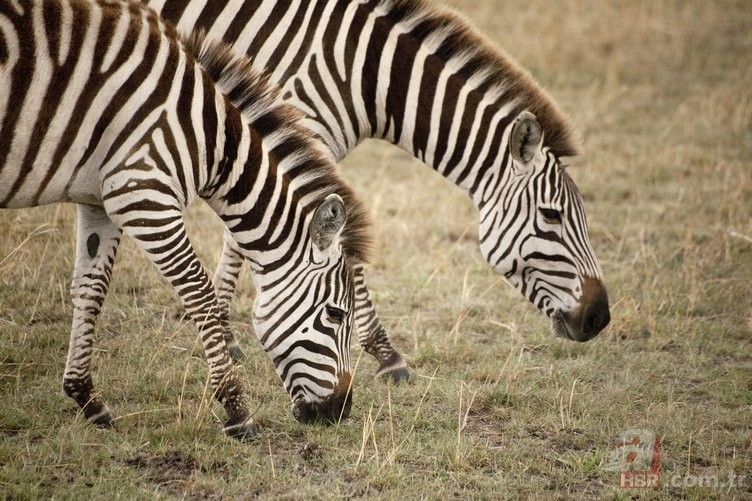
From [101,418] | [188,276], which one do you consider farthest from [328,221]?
[101,418]

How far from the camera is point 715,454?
5.44m

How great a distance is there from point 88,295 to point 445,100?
2.93 metres

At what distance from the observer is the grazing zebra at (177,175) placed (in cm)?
496

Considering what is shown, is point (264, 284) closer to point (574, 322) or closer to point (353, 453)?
point (353, 453)

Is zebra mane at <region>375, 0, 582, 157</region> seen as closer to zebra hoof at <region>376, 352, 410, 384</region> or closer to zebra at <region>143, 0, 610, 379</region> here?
zebra at <region>143, 0, 610, 379</region>

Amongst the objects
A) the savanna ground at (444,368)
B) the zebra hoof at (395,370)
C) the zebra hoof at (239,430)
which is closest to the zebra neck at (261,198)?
the zebra hoof at (239,430)

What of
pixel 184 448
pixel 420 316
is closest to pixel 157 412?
pixel 184 448

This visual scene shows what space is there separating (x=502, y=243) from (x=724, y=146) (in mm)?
7022

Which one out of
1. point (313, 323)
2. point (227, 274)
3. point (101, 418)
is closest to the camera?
point (313, 323)

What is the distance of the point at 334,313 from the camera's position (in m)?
5.34

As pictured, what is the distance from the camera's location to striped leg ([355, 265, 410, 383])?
6.65 m

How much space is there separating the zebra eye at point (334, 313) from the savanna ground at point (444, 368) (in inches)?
29.3

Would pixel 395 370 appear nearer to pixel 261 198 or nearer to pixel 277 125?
pixel 261 198

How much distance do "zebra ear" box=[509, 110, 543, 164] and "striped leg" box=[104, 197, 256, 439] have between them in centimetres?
240
